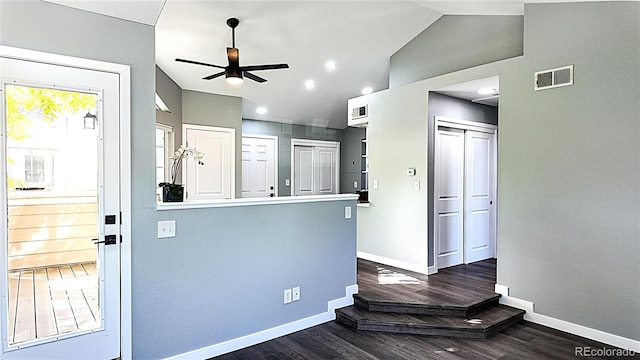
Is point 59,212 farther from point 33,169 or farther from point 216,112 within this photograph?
point 216,112

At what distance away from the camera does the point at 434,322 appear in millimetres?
3340

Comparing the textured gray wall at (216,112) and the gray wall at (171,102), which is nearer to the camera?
the gray wall at (171,102)

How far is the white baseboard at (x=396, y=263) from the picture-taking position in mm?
4672

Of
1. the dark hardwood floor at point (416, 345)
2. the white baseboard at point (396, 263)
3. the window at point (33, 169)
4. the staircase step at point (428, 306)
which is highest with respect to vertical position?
the window at point (33, 169)

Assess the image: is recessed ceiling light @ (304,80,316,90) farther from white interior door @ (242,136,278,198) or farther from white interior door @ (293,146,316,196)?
white interior door @ (293,146,316,196)

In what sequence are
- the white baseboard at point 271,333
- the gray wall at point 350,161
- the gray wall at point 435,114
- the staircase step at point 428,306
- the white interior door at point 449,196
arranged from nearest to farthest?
the white baseboard at point 271,333 < the staircase step at point 428,306 < the gray wall at point 435,114 < the white interior door at point 449,196 < the gray wall at point 350,161

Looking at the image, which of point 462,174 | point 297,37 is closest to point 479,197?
point 462,174

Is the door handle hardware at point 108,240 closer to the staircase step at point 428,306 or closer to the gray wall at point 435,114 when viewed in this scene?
the staircase step at point 428,306

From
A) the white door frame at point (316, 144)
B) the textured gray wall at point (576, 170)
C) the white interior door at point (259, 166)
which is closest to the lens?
the textured gray wall at point (576, 170)

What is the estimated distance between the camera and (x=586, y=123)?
3.13 metres

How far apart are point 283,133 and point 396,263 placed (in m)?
3.98

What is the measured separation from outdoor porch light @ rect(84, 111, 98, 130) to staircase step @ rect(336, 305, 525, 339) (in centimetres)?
263

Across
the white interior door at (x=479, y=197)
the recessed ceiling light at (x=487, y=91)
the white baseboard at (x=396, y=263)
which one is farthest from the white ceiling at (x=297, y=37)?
the white baseboard at (x=396, y=263)

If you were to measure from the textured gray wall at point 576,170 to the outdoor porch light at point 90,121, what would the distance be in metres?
3.60
